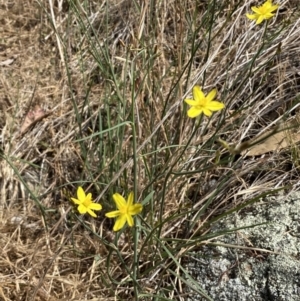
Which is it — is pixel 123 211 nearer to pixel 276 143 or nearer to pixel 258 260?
Answer: pixel 258 260

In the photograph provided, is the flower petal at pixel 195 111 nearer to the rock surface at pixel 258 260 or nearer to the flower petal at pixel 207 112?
the flower petal at pixel 207 112

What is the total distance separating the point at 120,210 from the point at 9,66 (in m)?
1.25

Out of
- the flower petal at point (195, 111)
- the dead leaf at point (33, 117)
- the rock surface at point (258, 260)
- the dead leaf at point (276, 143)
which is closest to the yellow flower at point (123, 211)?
the flower petal at point (195, 111)

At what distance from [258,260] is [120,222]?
547 millimetres

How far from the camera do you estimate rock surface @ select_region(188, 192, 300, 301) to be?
1.37m

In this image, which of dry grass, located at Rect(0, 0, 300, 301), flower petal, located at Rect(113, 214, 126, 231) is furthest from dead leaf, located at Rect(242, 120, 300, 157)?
flower petal, located at Rect(113, 214, 126, 231)

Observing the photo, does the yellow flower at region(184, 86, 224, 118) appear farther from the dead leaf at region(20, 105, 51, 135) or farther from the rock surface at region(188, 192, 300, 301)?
the dead leaf at region(20, 105, 51, 135)

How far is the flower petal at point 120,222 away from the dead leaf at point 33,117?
97 cm

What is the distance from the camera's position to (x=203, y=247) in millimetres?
1489

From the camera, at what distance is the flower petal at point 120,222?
103 cm

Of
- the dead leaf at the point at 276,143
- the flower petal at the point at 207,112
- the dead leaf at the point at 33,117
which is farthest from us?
the dead leaf at the point at 33,117

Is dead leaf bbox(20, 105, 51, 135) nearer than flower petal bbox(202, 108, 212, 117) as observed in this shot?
No

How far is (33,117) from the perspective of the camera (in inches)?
76.0

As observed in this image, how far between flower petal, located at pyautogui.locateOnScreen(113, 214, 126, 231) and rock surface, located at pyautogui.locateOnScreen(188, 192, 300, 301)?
0.50m
